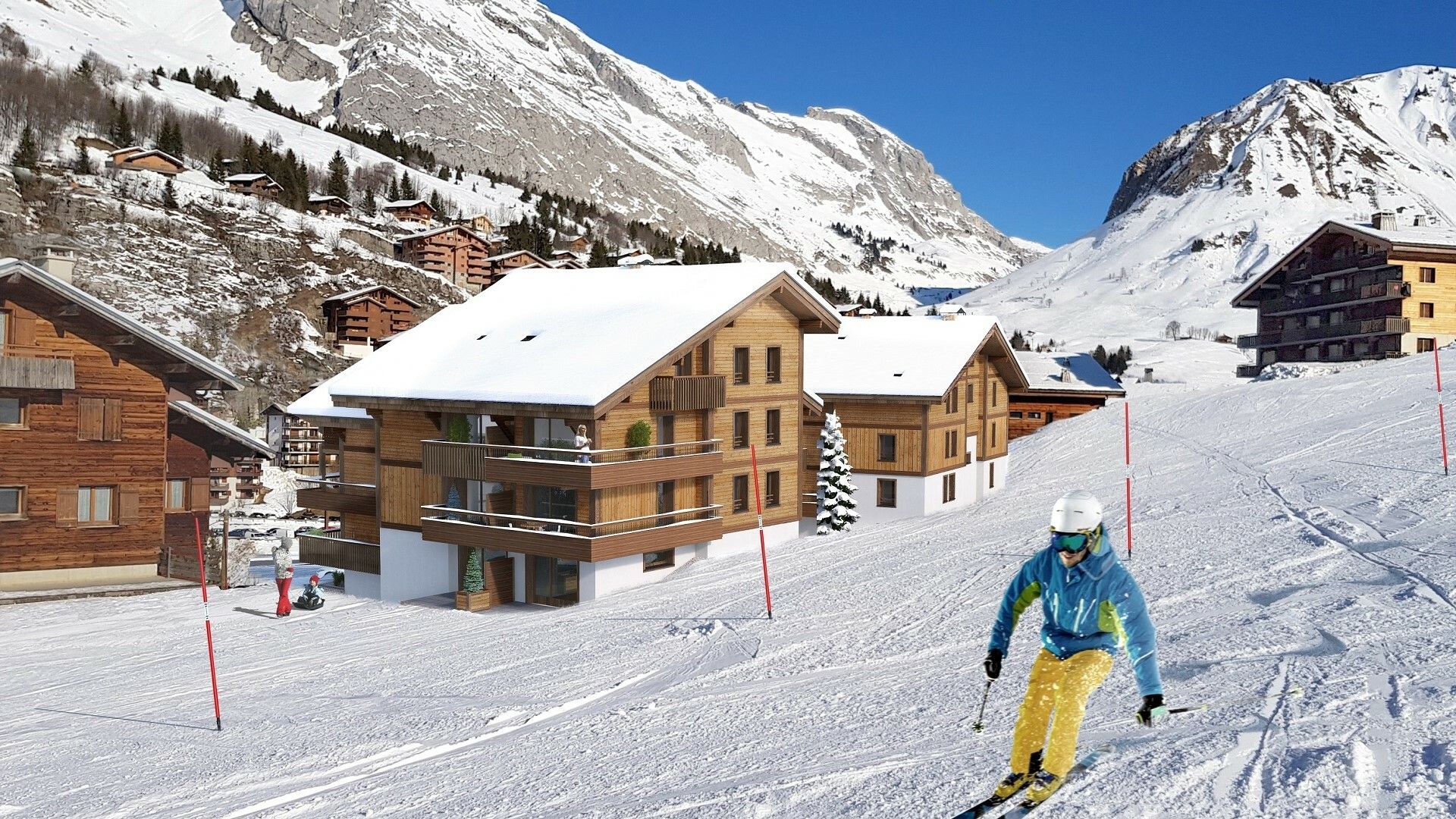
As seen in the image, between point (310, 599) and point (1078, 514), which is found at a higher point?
point (1078, 514)

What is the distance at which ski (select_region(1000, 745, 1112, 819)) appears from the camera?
24.6 feet

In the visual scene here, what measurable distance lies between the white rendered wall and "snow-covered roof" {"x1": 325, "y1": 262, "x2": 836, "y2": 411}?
4114 mm

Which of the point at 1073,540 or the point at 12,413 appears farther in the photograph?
the point at 12,413

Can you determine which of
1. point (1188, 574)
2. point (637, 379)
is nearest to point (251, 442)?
point (637, 379)

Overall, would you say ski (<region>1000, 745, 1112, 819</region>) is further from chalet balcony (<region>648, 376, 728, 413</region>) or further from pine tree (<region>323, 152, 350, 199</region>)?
pine tree (<region>323, 152, 350, 199</region>)

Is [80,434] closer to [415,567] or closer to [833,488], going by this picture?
[415,567]

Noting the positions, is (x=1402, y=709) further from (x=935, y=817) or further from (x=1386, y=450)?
(x=1386, y=450)

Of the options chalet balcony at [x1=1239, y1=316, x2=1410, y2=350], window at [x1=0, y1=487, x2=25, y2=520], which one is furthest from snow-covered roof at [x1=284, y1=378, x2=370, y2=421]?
chalet balcony at [x1=1239, y1=316, x2=1410, y2=350]

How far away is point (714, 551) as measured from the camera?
30.2 m

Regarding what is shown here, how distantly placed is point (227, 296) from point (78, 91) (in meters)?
70.5

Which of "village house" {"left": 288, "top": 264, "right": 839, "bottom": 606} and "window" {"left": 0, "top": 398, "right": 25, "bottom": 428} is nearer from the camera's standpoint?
"village house" {"left": 288, "top": 264, "right": 839, "bottom": 606}

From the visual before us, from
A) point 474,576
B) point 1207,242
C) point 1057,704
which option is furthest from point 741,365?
point 1207,242

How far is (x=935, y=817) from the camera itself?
7875mm

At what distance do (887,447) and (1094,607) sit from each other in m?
32.5
